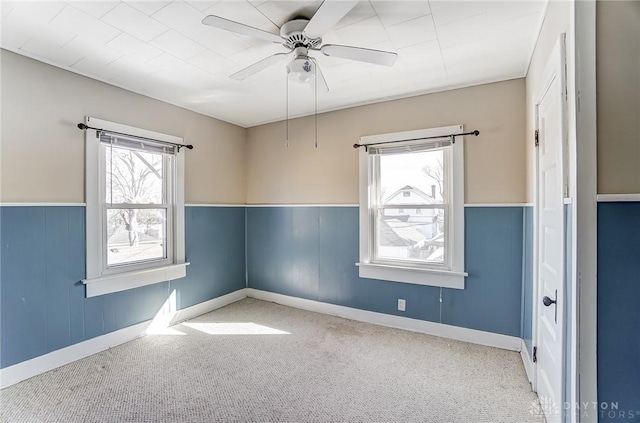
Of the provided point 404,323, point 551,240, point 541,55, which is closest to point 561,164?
point 551,240

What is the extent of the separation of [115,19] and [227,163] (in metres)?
2.28

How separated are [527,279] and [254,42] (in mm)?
2820

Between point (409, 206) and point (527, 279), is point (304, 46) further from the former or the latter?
point (527, 279)

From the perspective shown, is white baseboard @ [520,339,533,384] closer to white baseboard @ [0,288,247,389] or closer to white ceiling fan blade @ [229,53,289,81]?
white ceiling fan blade @ [229,53,289,81]

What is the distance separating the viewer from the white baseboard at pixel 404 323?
9.25 feet

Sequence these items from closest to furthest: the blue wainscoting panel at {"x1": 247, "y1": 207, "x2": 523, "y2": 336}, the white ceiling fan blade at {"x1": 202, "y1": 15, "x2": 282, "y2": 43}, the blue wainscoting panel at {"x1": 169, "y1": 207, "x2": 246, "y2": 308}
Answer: the white ceiling fan blade at {"x1": 202, "y1": 15, "x2": 282, "y2": 43}, the blue wainscoting panel at {"x1": 247, "y1": 207, "x2": 523, "y2": 336}, the blue wainscoting panel at {"x1": 169, "y1": 207, "x2": 246, "y2": 308}

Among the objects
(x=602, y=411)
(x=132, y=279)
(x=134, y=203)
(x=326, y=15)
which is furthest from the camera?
(x=134, y=203)

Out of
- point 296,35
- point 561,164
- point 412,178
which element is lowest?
point 561,164

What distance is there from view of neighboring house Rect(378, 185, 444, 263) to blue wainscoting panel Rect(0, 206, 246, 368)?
2.53 metres

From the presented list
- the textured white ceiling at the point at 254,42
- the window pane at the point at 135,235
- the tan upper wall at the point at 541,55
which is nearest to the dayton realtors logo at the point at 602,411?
the tan upper wall at the point at 541,55

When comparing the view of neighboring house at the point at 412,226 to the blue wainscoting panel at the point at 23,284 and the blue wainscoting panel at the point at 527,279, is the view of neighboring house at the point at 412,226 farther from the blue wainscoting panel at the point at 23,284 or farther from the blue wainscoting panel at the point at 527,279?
the blue wainscoting panel at the point at 23,284

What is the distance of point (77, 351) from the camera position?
2.62 m

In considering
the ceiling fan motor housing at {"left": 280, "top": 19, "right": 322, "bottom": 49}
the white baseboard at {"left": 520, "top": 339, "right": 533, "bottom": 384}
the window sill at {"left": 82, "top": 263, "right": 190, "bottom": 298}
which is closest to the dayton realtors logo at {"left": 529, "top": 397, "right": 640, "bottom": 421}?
the white baseboard at {"left": 520, "top": 339, "right": 533, "bottom": 384}

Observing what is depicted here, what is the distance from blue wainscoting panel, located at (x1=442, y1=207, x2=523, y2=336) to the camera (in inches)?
109
